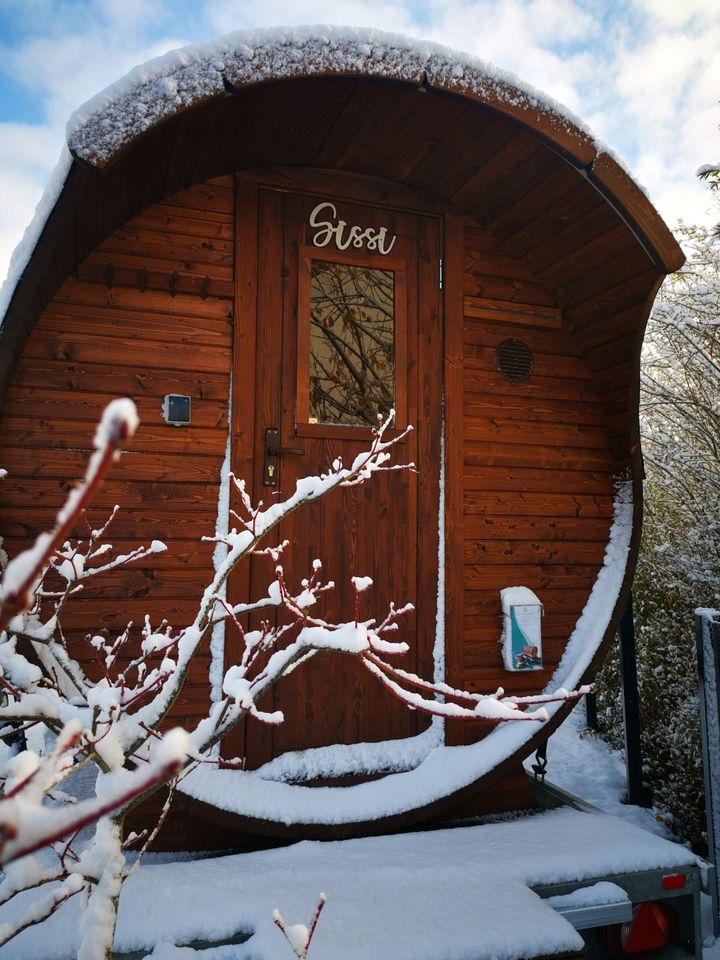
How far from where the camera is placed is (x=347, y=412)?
3.20 meters

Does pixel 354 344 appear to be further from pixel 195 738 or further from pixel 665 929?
pixel 665 929

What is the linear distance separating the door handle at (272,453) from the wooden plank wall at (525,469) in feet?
3.07

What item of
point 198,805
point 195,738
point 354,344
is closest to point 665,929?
point 198,805

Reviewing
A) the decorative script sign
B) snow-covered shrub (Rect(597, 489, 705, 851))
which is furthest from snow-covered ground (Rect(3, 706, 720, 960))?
the decorative script sign

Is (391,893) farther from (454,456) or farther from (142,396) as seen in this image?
(142,396)

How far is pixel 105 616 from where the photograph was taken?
262cm

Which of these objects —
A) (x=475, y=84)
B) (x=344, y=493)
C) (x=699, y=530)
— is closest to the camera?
(x=475, y=84)

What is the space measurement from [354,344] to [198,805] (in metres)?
2.12

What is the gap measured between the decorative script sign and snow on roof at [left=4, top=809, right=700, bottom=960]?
265cm

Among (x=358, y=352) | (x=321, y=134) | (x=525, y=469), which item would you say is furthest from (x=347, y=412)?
(x=321, y=134)

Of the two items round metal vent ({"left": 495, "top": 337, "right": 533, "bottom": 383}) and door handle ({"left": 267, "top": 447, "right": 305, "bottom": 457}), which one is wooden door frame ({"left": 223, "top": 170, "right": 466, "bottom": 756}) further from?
round metal vent ({"left": 495, "top": 337, "right": 533, "bottom": 383})

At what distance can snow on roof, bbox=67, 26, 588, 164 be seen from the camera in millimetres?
2080

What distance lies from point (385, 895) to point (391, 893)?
0.08ft

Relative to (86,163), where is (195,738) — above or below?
below
